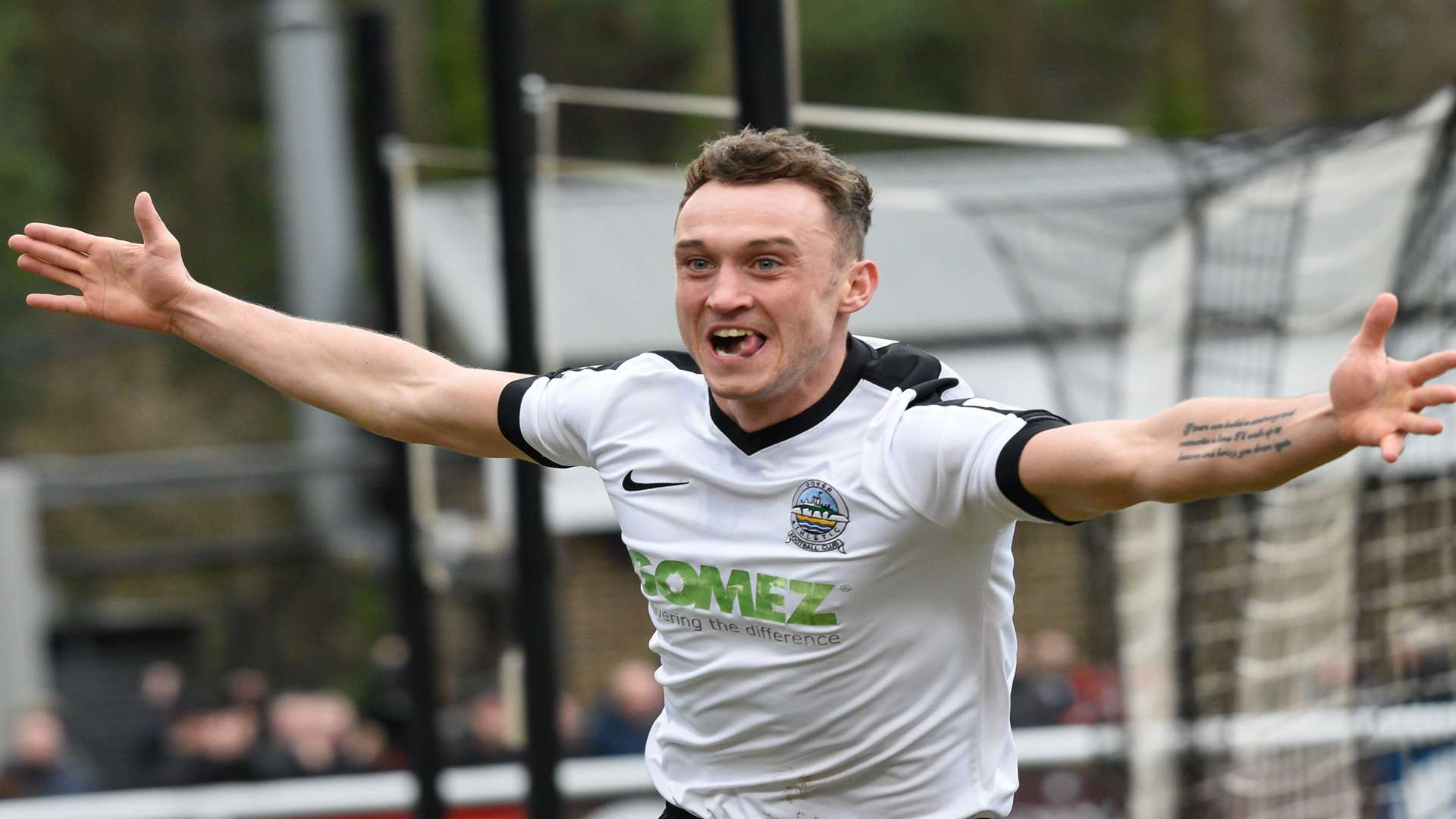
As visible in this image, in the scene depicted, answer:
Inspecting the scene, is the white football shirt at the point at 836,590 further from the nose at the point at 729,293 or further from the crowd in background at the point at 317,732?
the crowd in background at the point at 317,732

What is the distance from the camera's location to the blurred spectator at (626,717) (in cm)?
934

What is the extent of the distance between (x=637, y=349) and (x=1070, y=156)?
4.81 metres

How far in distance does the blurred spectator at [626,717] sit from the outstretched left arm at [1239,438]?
6.68 metres

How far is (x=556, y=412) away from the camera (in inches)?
134

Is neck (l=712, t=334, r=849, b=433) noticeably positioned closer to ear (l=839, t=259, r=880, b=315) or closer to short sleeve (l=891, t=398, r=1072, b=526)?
ear (l=839, t=259, r=880, b=315)

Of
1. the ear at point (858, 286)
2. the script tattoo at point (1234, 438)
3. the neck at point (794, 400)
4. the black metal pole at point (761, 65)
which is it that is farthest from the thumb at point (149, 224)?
the script tattoo at point (1234, 438)

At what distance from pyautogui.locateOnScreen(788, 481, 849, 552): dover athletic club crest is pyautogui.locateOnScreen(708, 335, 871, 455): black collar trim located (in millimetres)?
109

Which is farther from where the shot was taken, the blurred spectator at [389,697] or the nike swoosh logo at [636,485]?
the blurred spectator at [389,697]

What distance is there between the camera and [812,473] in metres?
3.03

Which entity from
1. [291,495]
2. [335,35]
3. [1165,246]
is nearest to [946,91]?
[335,35]

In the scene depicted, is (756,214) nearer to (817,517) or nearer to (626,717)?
(817,517)

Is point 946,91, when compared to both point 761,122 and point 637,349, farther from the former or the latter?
point 761,122

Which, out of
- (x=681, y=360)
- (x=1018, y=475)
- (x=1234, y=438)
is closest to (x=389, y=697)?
(x=681, y=360)

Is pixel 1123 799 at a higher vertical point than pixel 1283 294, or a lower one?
lower
